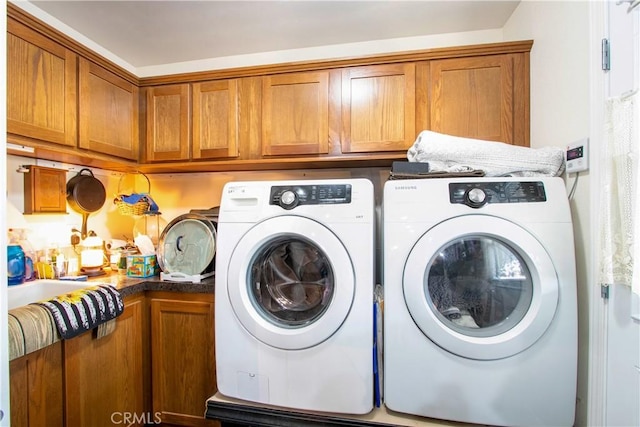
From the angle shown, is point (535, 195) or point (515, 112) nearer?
point (535, 195)

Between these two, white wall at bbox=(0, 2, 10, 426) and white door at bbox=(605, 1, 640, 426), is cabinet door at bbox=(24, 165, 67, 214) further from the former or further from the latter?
white door at bbox=(605, 1, 640, 426)

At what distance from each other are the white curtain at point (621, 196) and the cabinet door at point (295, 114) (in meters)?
1.20

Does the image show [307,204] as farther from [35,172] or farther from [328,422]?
[35,172]

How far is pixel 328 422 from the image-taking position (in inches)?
40.4

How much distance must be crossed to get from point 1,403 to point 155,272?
4.16ft

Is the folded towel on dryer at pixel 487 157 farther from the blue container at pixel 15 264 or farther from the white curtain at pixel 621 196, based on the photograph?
the blue container at pixel 15 264

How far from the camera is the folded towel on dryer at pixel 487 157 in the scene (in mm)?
1146

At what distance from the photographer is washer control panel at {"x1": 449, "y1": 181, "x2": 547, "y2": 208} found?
101 centimetres

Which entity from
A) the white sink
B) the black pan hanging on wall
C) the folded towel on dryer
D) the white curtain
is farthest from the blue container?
the white curtain

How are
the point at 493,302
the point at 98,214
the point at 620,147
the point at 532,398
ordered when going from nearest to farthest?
the point at 620,147, the point at 532,398, the point at 493,302, the point at 98,214

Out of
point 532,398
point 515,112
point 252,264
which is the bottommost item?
point 532,398

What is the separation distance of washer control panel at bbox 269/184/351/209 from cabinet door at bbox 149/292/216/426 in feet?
2.59

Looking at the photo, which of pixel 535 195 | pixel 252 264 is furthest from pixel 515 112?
pixel 252 264

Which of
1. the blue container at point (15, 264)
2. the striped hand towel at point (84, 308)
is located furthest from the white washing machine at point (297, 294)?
the blue container at point (15, 264)
